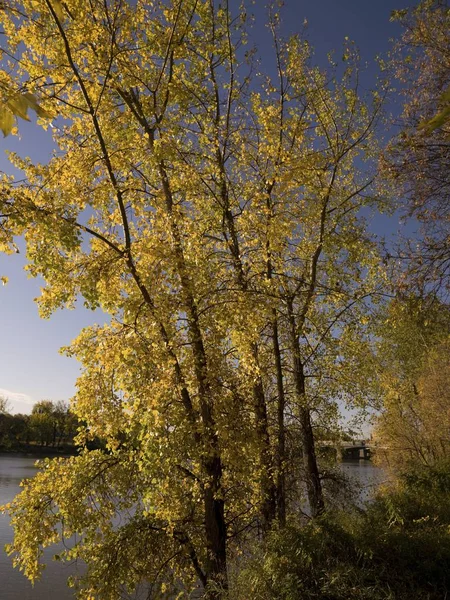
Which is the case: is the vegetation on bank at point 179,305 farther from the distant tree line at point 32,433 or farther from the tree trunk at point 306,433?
the distant tree line at point 32,433

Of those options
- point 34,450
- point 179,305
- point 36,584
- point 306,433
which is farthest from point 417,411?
point 34,450

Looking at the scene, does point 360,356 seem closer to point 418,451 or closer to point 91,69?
point 91,69

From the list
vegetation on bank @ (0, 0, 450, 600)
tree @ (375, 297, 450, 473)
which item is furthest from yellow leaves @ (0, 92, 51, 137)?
tree @ (375, 297, 450, 473)

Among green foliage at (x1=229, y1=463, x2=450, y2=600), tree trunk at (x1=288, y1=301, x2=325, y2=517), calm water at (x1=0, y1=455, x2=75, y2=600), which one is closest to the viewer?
green foliage at (x1=229, y1=463, x2=450, y2=600)

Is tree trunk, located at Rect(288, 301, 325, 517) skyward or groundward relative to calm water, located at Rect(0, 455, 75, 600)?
skyward

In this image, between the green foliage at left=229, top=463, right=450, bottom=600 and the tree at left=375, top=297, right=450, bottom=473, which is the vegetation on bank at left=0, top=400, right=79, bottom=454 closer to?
the tree at left=375, top=297, right=450, bottom=473

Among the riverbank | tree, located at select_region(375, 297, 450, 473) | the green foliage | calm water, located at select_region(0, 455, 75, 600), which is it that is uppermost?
the riverbank

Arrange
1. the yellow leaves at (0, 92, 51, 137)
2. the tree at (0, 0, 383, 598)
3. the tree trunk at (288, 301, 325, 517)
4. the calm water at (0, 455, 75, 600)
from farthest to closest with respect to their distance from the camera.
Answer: the calm water at (0, 455, 75, 600)
the tree trunk at (288, 301, 325, 517)
the tree at (0, 0, 383, 598)
the yellow leaves at (0, 92, 51, 137)

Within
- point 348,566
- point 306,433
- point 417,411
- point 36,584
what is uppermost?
point 417,411

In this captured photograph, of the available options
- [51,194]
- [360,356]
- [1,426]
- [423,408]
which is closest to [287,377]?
[360,356]

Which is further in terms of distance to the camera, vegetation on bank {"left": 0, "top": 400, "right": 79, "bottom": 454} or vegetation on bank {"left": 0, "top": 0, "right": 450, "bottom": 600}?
vegetation on bank {"left": 0, "top": 400, "right": 79, "bottom": 454}

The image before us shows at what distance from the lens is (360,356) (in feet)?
41.9

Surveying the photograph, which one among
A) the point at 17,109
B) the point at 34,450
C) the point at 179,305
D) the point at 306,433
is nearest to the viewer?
the point at 17,109

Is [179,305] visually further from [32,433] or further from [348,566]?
[32,433]
